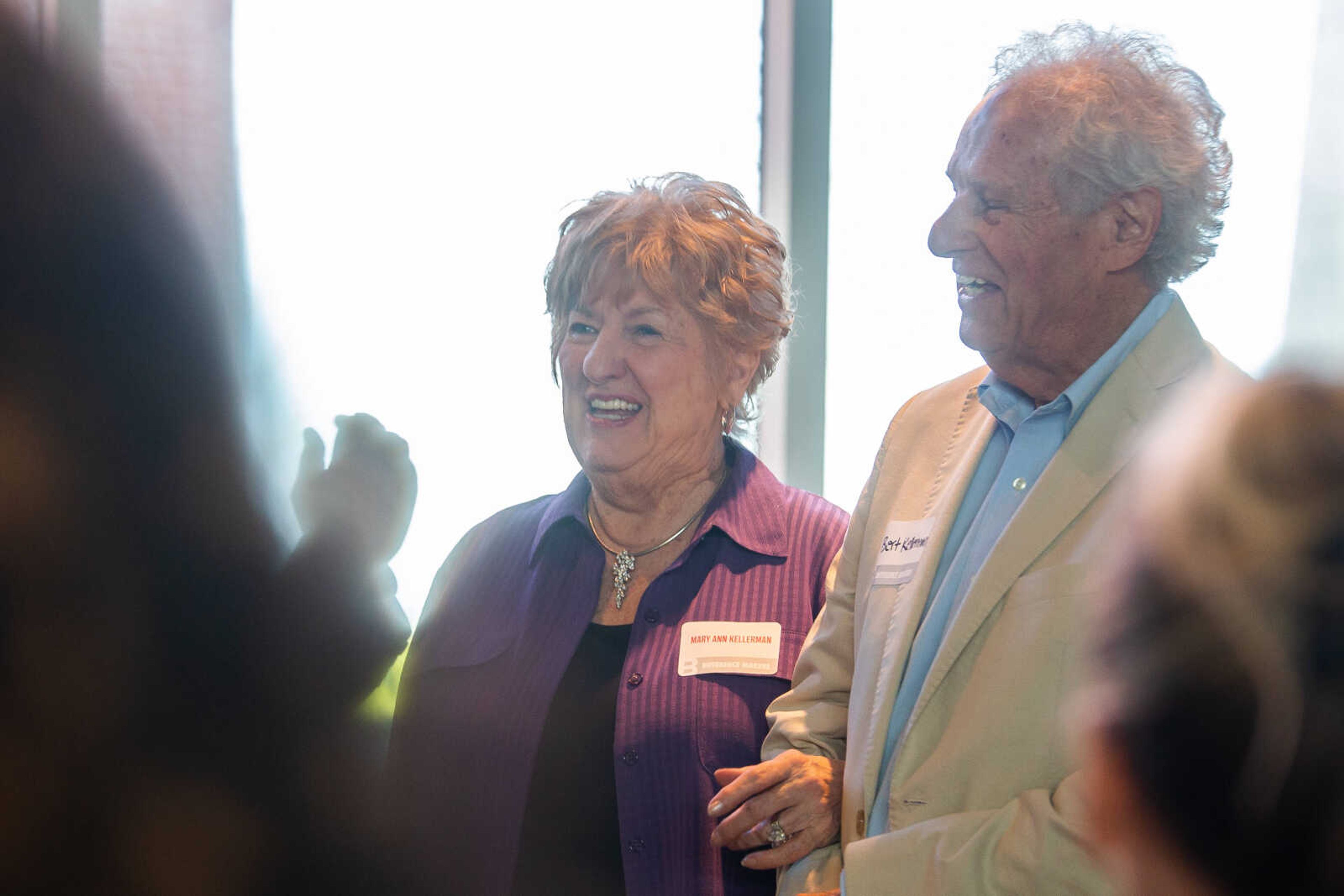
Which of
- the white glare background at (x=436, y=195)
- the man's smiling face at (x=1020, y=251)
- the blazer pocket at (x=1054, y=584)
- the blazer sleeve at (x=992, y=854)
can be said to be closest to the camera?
the blazer sleeve at (x=992, y=854)

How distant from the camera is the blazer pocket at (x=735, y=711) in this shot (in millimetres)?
1872

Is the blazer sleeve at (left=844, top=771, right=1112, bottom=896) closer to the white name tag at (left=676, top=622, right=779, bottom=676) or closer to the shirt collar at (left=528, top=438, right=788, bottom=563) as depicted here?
the white name tag at (left=676, top=622, right=779, bottom=676)

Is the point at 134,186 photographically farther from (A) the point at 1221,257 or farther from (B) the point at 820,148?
(B) the point at 820,148

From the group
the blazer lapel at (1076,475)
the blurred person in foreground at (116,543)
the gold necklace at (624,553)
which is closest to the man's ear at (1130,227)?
the blazer lapel at (1076,475)

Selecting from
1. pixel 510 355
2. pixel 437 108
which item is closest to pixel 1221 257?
Answer: pixel 510 355

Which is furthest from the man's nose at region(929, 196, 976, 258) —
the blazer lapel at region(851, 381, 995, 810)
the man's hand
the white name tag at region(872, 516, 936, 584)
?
the man's hand

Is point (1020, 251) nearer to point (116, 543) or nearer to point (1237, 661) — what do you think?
point (1237, 661)

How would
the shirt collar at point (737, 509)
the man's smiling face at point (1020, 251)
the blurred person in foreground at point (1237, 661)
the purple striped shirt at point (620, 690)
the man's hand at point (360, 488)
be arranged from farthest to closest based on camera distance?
the shirt collar at point (737, 509) < the purple striped shirt at point (620, 690) < the man's smiling face at point (1020, 251) < the man's hand at point (360, 488) < the blurred person in foreground at point (1237, 661)

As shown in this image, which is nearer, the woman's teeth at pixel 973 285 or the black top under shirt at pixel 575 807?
the woman's teeth at pixel 973 285

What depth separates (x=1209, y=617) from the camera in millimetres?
411

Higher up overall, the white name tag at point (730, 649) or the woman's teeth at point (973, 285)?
the woman's teeth at point (973, 285)

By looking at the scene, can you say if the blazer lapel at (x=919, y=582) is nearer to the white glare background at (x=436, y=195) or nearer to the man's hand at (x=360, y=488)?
the man's hand at (x=360, y=488)

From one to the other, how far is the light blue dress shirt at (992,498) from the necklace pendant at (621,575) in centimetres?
65

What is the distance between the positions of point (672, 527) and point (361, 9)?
4.66ft
